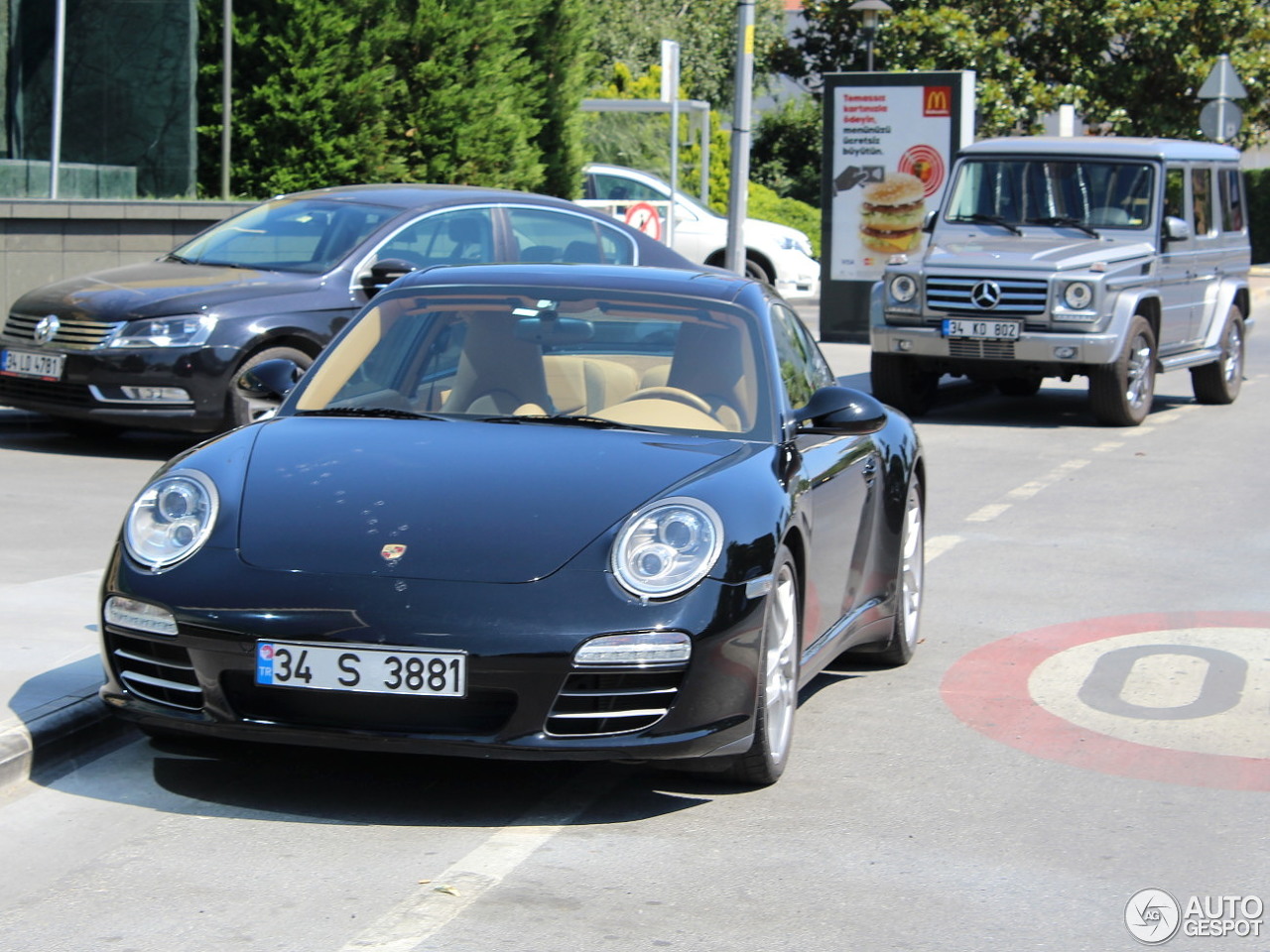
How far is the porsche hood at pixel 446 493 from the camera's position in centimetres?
475

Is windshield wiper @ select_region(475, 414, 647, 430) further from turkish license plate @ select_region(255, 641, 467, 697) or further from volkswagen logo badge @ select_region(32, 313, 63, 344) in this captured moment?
volkswagen logo badge @ select_region(32, 313, 63, 344)

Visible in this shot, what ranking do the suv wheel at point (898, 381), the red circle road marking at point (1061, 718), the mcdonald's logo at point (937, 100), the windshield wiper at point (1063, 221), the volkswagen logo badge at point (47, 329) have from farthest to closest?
the mcdonald's logo at point (937, 100) < the windshield wiper at point (1063, 221) < the suv wheel at point (898, 381) < the volkswagen logo badge at point (47, 329) < the red circle road marking at point (1061, 718)

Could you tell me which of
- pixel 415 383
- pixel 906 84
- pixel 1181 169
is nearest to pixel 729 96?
pixel 906 84

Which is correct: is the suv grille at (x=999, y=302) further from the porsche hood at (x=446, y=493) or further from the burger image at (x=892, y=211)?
the porsche hood at (x=446, y=493)

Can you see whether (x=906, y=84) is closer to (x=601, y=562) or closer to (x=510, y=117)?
(x=510, y=117)

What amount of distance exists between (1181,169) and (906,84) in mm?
5544

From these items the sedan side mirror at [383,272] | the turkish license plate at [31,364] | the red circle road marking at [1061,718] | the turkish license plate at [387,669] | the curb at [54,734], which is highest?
the sedan side mirror at [383,272]

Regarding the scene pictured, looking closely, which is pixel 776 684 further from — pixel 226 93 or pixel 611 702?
pixel 226 93

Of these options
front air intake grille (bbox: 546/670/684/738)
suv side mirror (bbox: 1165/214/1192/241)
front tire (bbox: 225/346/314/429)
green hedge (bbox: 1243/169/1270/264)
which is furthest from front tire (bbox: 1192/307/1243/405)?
green hedge (bbox: 1243/169/1270/264)

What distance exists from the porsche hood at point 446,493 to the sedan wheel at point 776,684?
0.40 m

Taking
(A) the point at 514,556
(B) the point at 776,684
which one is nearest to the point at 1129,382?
(B) the point at 776,684

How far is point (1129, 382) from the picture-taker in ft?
48.0

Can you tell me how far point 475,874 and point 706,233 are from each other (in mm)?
20590

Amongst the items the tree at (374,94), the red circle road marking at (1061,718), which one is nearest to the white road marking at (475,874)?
the red circle road marking at (1061,718)
